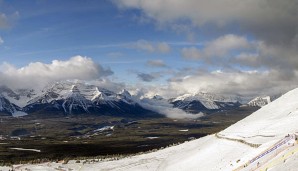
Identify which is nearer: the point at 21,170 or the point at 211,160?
the point at 211,160

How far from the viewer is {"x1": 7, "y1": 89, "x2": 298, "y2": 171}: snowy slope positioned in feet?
202

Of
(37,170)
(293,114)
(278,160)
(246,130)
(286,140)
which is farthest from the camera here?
(37,170)

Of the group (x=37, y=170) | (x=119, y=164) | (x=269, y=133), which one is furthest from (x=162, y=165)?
(x=37, y=170)

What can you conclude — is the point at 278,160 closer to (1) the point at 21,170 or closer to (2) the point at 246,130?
(2) the point at 246,130

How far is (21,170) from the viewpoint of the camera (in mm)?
106250

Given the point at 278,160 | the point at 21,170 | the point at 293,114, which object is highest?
the point at 293,114

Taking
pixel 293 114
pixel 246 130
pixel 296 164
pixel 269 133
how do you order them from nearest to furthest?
pixel 296 164 → pixel 269 133 → pixel 293 114 → pixel 246 130

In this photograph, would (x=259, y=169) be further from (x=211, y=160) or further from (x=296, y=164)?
(x=211, y=160)

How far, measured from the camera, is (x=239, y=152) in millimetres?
73625

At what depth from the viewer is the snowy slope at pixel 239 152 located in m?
61.5

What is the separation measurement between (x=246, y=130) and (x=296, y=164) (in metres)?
48.1

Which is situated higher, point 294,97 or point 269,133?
point 294,97

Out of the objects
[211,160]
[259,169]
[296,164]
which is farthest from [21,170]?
[296,164]

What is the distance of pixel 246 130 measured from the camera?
92188 millimetres
